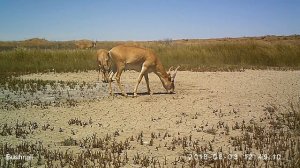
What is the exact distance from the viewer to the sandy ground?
28.5ft

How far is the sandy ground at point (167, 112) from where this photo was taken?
342 inches

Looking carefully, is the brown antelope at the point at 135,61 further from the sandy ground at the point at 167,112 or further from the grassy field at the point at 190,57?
the grassy field at the point at 190,57

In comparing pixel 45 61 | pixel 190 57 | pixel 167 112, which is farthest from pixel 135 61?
pixel 190 57

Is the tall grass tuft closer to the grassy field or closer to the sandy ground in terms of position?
the grassy field

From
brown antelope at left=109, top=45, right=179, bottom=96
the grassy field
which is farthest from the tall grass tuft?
brown antelope at left=109, top=45, right=179, bottom=96

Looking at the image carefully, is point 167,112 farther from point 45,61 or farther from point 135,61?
point 45,61

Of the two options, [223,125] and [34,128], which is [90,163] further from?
[223,125]

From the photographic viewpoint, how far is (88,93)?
1496cm

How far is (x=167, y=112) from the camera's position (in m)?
10.9

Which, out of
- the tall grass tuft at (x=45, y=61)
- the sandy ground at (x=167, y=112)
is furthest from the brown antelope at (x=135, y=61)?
the tall grass tuft at (x=45, y=61)

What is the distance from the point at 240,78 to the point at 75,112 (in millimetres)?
9913

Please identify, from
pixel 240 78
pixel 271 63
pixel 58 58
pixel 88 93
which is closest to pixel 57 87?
pixel 88 93

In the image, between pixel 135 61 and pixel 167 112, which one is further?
pixel 135 61

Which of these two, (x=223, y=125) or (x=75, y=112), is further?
(x=75, y=112)
